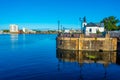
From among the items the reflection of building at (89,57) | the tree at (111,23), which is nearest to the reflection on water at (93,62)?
the reflection of building at (89,57)

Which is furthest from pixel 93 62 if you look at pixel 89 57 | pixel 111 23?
pixel 111 23

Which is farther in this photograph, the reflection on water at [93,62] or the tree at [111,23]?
the tree at [111,23]

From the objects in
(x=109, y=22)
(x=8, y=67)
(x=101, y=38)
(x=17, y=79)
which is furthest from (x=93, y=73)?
(x=109, y=22)

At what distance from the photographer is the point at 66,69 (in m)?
46.7

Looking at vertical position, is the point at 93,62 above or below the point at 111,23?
below

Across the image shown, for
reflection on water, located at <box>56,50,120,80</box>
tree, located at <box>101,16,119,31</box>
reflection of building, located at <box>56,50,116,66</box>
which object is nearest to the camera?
reflection on water, located at <box>56,50,120,80</box>

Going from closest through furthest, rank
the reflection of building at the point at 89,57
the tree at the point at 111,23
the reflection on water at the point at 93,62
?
the reflection on water at the point at 93,62 → the reflection of building at the point at 89,57 → the tree at the point at 111,23

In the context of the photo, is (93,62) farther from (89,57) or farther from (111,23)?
(111,23)

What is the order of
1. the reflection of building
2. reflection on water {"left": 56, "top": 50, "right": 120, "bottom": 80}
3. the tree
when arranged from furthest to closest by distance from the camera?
the tree
the reflection of building
reflection on water {"left": 56, "top": 50, "right": 120, "bottom": 80}

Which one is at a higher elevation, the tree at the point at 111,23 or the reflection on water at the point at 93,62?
the tree at the point at 111,23

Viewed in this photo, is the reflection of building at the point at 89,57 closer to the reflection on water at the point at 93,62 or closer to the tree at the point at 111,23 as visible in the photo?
the reflection on water at the point at 93,62

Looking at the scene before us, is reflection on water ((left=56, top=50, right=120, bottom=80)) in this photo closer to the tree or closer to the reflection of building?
the reflection of building

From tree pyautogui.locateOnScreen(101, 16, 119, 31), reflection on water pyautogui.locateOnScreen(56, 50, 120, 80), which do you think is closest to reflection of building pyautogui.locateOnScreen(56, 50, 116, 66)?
reflection on water pyautogui.locateOnScreen(56, 50, 120, 80)

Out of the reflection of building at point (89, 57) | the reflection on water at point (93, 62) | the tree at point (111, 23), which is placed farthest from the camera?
the tree at point (111, 23)
